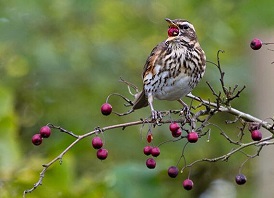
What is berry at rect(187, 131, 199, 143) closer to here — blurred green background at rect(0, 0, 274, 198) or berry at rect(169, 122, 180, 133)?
berry at rect(169, 122, 180, 133)

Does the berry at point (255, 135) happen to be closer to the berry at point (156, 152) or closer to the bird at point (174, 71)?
the berry at point (156, 152)

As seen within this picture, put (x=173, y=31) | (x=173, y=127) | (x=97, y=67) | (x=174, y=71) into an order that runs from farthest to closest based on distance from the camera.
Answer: (x=97, y=67) < (x=174, y=71) < (x=173, y=31) < (x=173, y=127)

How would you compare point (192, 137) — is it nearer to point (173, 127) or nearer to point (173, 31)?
point (173, 127)

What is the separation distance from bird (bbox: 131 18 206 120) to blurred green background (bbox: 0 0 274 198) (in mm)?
1741

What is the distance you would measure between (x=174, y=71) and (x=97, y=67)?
9.09ft

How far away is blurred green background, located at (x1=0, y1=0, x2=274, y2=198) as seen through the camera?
788 centimetres

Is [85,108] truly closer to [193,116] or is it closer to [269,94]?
[269,94]

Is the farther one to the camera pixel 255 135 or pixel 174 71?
pixel 174 71

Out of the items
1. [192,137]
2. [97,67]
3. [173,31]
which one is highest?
[97,67]

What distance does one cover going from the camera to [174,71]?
5.50 metres

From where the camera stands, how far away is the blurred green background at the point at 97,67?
7.88 meters

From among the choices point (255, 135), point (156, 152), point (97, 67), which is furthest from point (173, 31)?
point (97, 67)

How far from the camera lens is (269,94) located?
8.42 meters

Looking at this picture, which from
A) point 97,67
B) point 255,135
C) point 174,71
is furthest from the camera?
point 97,67
